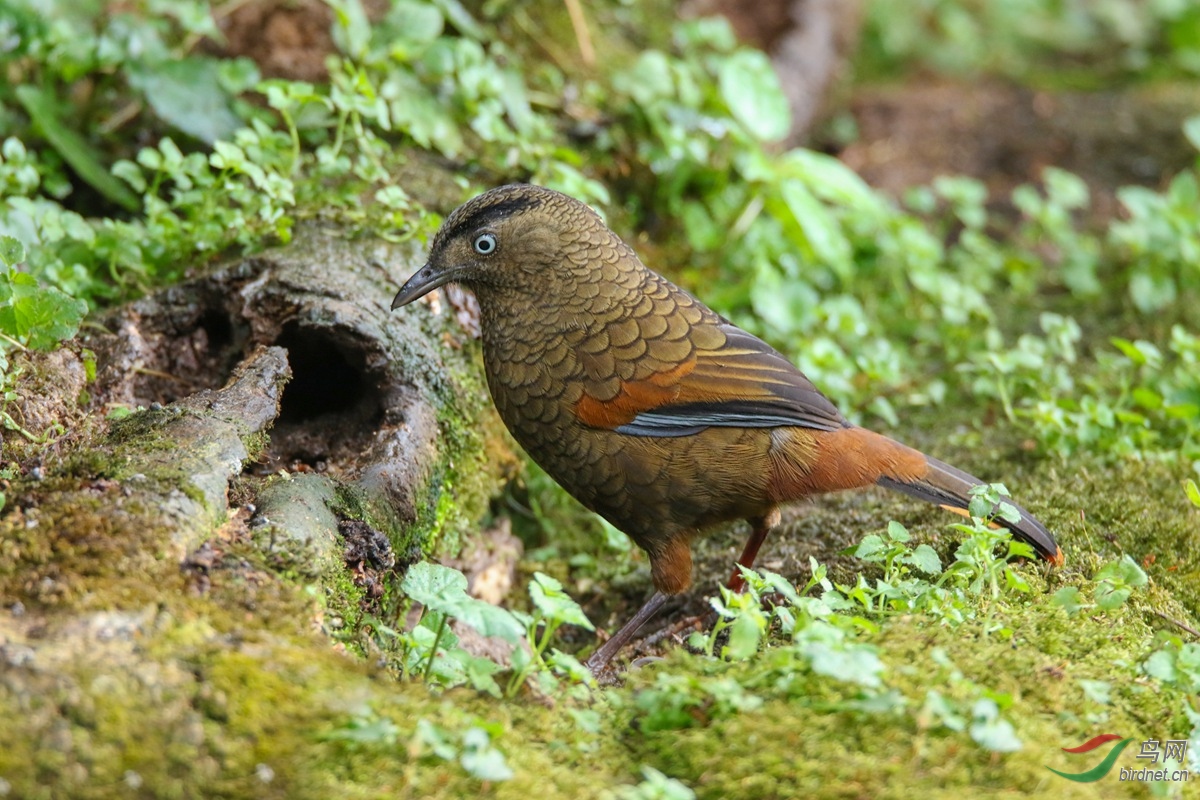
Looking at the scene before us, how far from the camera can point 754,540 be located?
4262 mm

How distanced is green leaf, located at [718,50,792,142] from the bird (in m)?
2.19

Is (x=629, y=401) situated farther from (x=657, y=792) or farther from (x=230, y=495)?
(x=657, y=792)

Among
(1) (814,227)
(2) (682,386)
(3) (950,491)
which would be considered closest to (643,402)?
(2) (682,386)

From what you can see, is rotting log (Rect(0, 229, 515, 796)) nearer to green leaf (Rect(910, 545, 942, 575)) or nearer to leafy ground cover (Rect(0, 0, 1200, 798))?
leafy ground cover (Rect(0, 0, 1200, 798))

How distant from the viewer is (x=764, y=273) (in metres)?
5.95

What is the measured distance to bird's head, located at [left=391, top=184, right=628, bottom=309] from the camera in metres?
4.21

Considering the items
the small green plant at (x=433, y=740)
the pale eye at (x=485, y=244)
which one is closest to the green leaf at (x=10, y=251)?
the pale eye at (x=485, y=244)

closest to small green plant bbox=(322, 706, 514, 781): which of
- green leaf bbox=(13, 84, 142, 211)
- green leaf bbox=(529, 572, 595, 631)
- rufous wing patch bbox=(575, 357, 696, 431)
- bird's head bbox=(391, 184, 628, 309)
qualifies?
green leaf bbox=(529, 572, 595, 631)

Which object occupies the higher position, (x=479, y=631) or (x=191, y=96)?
(x=191, y=96)

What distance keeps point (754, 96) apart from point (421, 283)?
2.74 m

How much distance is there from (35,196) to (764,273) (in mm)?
3376

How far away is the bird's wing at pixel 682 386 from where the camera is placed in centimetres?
393

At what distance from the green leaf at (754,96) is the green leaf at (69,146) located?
9.78 ft

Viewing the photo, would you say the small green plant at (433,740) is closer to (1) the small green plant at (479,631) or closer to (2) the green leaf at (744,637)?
(1) the small green plant at (479,631)
